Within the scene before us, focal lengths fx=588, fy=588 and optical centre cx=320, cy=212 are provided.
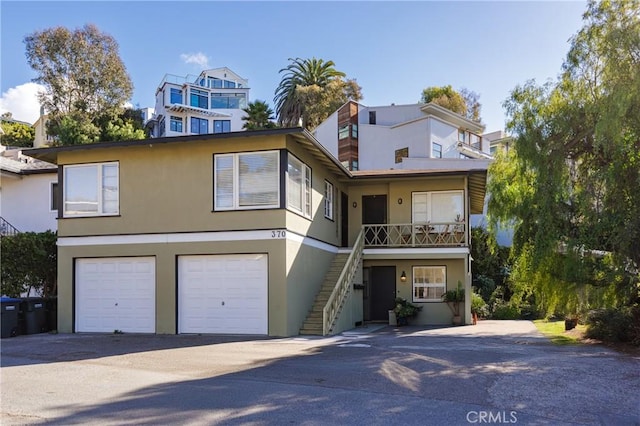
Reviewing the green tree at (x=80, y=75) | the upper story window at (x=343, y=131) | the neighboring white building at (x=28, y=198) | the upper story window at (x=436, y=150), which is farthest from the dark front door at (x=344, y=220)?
the green tree at (x=80, y=75)

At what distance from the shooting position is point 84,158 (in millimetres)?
17516

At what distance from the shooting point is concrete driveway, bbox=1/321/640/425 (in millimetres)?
7078

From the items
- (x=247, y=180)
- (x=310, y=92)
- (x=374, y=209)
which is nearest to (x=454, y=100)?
(x=310, y=92)

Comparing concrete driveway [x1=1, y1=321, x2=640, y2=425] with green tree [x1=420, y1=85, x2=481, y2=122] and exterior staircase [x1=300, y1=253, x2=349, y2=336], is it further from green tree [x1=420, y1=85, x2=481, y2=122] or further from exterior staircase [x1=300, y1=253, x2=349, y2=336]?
green tree [x1=420, y1=85, x2=481, y2=122]

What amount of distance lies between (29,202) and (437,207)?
644 inches

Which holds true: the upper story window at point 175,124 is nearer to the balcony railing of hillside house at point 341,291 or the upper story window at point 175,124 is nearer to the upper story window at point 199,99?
the upper story window at point 199,99

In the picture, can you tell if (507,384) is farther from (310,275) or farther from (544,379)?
(310,275)

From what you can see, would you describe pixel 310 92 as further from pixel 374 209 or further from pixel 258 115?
pixel 374 209

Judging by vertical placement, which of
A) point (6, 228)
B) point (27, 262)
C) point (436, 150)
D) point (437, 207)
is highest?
point (436, 150)

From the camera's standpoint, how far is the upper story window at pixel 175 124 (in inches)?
2680

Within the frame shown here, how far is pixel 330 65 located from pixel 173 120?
21.2 m

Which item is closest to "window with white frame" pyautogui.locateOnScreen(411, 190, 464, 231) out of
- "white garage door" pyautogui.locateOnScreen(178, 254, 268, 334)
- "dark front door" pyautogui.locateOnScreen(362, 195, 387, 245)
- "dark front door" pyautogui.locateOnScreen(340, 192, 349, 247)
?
"dark front door" pyautogui.locateOnScreen(362, 195, 387, 245)

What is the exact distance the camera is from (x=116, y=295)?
17.0 m

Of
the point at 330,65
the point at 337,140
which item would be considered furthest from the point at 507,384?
the point at 330,65
